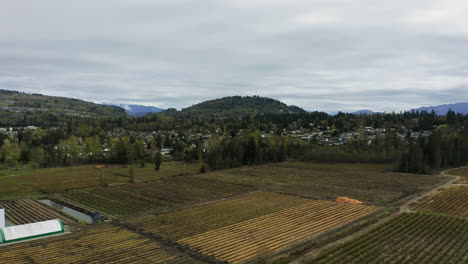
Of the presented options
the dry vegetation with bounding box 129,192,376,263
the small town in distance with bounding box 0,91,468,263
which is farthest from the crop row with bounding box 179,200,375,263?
the small town in distance with bounding box 0,91,468,263

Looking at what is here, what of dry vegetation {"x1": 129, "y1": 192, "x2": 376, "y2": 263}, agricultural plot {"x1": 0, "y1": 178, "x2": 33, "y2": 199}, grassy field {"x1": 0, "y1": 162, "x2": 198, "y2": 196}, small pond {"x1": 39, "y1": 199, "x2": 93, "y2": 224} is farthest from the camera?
grassy field {"x1": 0, "y1": 162, "x2": 198, "y2": 196}

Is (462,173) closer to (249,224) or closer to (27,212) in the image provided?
(249,224)

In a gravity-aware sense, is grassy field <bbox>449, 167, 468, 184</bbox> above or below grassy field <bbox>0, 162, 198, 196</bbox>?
above

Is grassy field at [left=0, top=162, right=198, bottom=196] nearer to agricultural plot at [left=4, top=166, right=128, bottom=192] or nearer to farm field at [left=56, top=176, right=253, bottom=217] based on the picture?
agricultural plot at [left=4, top=166, right=128, bottom=192]

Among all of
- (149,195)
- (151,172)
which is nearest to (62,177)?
(151,172)

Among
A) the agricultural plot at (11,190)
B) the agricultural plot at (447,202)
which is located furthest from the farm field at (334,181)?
the agricultural plot at (11,190)

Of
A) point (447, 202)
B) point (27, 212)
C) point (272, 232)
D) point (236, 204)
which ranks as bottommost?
point (27, 212)
